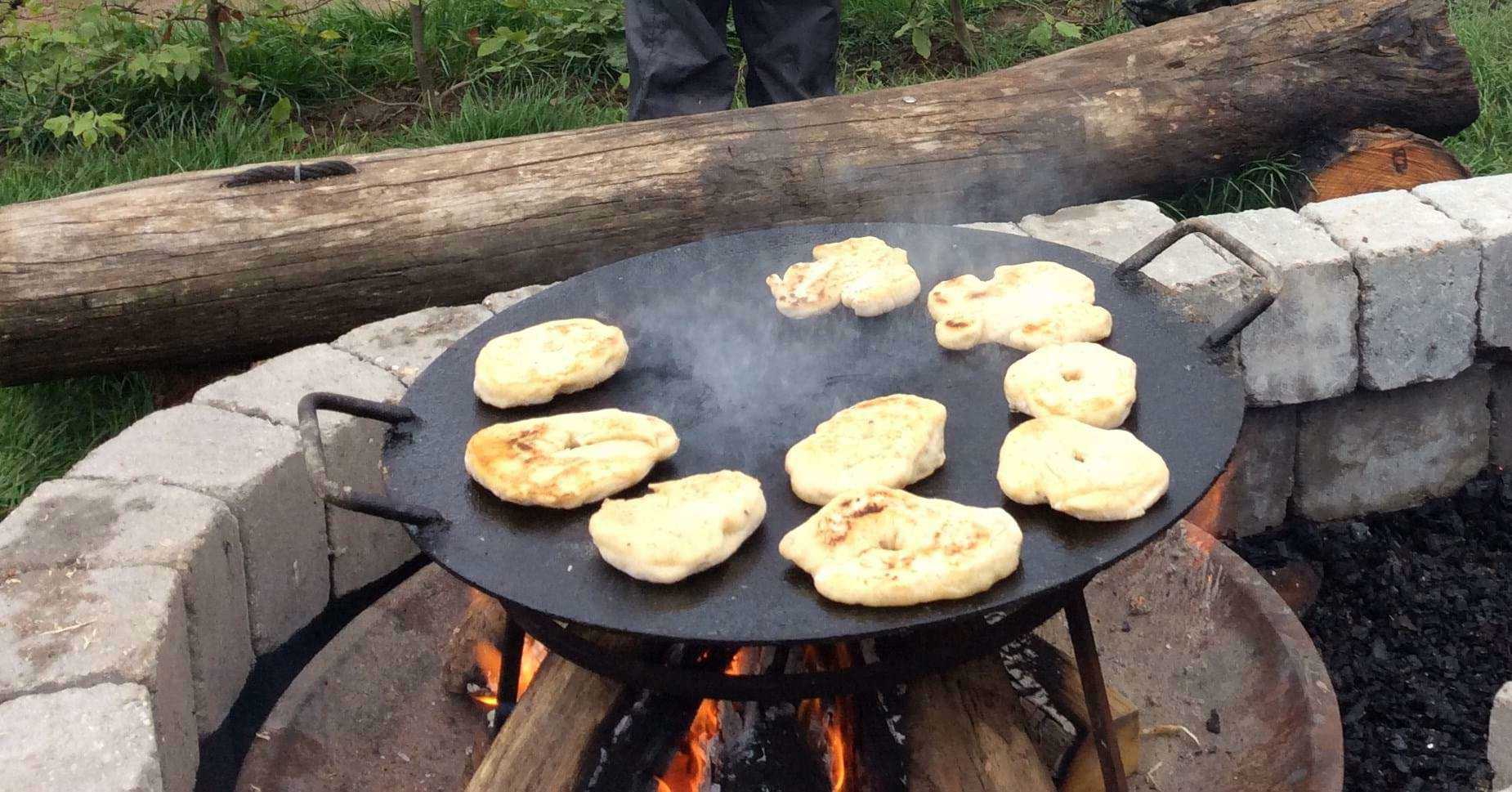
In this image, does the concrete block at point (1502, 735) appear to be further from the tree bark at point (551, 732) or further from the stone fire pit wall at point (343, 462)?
the tree bark at point (551, 732)

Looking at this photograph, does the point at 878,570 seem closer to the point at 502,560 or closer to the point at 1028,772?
the point at 502,560

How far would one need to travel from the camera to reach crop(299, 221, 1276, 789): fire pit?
173 cm

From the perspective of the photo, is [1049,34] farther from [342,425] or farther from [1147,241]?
[342,425]

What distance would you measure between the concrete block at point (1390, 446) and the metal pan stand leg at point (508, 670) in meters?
2.34

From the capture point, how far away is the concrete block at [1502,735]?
217cm

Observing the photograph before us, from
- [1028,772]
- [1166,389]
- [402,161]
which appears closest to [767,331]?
[1166,389]

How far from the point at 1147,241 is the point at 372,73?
13.1 ft

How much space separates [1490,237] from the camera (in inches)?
131

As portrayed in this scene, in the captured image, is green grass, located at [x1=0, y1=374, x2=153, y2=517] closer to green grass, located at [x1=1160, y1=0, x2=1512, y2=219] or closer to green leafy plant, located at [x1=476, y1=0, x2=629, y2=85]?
green leafy plant, located at [x1=476, y1=0, x2=629, y2=85]

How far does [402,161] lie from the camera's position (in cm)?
372

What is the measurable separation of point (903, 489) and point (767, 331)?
Answer: 22.5 inches

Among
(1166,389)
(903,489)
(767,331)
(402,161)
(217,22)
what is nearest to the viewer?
(903,489)

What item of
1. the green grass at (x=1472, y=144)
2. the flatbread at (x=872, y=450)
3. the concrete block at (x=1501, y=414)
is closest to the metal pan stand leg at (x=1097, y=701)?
the flatbread at (x=872, y=450)

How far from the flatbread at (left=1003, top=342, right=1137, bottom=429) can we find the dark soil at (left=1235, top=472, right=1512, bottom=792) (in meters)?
1.40
